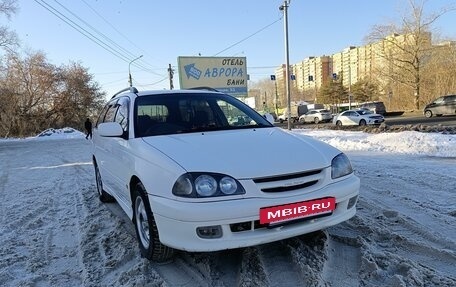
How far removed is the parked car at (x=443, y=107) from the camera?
30359 mm

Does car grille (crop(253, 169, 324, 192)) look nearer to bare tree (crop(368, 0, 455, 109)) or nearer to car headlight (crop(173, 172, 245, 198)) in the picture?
car headlight (crop(173, 172, 245, 198))


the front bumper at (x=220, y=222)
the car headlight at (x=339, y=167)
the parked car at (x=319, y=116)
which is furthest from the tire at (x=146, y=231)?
the parked car at (x=319, y=116)

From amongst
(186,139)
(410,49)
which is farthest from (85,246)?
(410,49)

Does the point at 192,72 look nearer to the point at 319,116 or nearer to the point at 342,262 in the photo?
the point at 319,116

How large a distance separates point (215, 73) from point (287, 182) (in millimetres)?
27642

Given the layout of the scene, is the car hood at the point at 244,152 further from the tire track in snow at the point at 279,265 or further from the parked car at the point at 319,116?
the parked car at the point at 319,116

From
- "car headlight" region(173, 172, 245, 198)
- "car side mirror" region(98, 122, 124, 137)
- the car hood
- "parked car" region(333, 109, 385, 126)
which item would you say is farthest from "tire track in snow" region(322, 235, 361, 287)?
"parked car" region(333, 109, 385, 126)

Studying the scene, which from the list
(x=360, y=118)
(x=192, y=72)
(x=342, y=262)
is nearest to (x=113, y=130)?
(x=342, y=262)

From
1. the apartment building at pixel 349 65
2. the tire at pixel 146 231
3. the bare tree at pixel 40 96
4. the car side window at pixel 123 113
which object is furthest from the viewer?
the apartment building at pixel 349 65

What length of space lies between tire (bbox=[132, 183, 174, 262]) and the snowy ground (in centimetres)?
11

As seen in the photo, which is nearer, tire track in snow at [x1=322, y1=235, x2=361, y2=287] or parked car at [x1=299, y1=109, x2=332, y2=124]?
tire track in snow at [x1=322, y1=235, x2=361, y2=287]

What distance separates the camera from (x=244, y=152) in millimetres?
3256

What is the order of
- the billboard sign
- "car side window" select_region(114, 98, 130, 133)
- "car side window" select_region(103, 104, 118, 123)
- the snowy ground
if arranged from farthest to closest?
the billboard sign → "car side window" select_region(103, 104, 118, 123) → "car side window" select_region(114, 98, 130, 133) → the snowy ground

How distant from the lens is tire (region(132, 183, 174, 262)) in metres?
3.32
